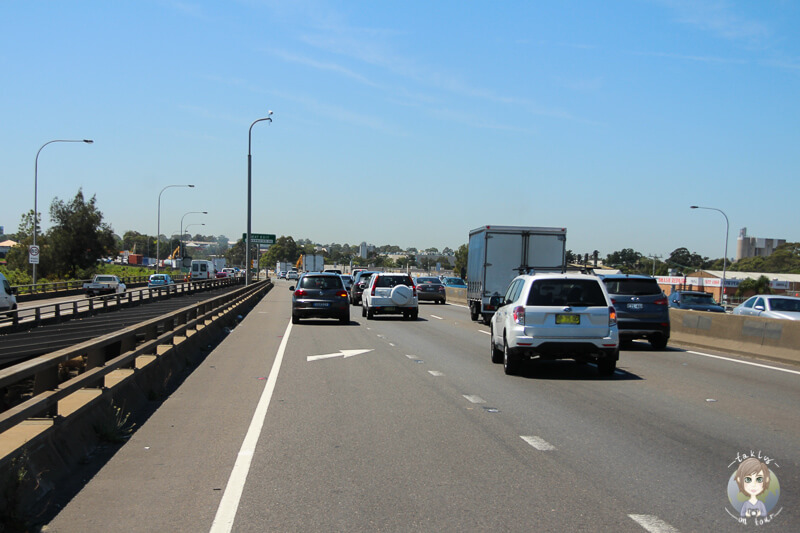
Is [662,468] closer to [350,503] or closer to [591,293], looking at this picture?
→ [350,503]

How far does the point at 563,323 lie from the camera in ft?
43.5

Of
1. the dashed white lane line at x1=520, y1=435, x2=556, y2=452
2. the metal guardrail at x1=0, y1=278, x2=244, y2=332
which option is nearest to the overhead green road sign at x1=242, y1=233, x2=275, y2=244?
the metal guardrail at x1=0, y1=278, x2=244, y2=332

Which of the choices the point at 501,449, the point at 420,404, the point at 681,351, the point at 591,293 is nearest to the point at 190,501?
the point at 501,449

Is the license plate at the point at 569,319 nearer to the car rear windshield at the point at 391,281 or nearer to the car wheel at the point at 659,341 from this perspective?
the car wheel at the point at 659,341

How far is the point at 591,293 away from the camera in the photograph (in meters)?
13.6

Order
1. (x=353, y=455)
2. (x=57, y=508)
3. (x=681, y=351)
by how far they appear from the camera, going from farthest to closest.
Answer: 1. (x=681, y=351)
2. (x=353, y=455)
3. (x=57, y=508)

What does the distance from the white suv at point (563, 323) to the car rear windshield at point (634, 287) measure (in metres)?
5.98

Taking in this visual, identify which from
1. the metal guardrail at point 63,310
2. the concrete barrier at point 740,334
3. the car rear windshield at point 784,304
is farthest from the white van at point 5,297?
the car rear windshield at point 784,304

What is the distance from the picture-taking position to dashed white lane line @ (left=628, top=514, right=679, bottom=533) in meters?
5.36

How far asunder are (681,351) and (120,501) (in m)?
15.9

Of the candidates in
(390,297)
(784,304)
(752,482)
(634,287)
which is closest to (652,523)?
(752,482)

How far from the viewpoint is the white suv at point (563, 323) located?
1323 centimetres

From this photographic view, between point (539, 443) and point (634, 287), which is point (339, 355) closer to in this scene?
point (634, 287)

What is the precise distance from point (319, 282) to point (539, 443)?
1983 cm
